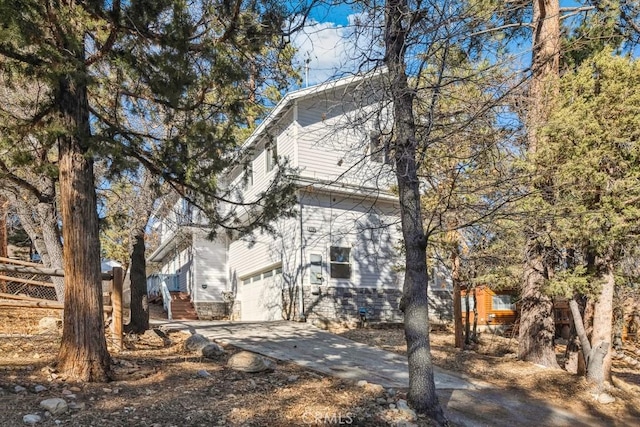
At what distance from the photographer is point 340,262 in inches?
537

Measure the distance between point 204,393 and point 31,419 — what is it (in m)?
1.62

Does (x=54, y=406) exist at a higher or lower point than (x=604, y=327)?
higher

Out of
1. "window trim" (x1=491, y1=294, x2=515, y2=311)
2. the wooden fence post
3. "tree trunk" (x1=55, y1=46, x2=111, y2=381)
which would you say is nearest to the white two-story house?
the wooden fence post

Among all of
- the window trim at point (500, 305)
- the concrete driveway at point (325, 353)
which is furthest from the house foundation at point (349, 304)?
the window trim at point (500, 305)

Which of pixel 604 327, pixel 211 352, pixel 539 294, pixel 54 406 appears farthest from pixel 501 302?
pixel 54 406

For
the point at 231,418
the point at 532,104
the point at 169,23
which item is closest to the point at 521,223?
the point at 532,104

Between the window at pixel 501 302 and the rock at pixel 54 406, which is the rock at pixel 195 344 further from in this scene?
the window at pixel 501 302

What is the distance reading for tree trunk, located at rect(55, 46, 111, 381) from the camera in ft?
16.4

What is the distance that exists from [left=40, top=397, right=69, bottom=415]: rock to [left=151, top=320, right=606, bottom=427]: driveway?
370 centimetres

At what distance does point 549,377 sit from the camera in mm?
7875

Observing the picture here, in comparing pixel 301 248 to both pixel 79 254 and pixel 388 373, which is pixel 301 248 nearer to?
pixel 388 373

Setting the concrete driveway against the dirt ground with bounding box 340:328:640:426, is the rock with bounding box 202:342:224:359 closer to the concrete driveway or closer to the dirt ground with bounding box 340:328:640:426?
the concrete driveway

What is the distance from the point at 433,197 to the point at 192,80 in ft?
18.4

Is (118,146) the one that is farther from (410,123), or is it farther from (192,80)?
(410,123)
